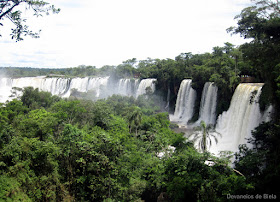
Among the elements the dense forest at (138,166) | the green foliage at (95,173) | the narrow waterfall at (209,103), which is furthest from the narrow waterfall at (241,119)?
the green foliage at (95,173)

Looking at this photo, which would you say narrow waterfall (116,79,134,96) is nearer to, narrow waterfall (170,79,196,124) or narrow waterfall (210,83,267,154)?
narrow waterfall (170,79,196,124)

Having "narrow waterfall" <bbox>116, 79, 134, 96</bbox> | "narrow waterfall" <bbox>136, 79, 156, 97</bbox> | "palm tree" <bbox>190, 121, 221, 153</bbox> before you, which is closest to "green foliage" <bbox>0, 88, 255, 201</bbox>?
"palm tree" <bbox>190, 121, 221, 153</bbox>

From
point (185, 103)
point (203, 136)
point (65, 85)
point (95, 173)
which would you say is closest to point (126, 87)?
point (185, 103)

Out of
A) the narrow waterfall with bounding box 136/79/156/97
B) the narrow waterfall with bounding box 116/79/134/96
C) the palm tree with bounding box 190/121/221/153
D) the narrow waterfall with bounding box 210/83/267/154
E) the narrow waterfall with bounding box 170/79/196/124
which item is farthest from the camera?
the narrow waterfall with bounding box 116/79/134/96

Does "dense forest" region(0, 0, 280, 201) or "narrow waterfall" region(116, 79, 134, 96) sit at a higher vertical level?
"narrow waterfall" region(116, 79, 134, 96)

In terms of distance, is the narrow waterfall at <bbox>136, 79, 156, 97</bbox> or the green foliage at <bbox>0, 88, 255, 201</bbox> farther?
the narrow waterfall at <bbox>136, 79, 156, 97</bbox>

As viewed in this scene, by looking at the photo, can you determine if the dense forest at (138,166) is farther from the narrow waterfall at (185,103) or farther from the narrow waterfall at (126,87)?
the narrow waterfall at (126,87)

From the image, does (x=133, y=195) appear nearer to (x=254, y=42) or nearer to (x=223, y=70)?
(x=254, y=42)
